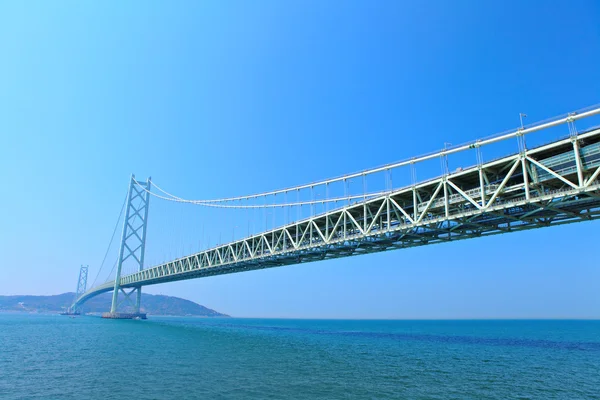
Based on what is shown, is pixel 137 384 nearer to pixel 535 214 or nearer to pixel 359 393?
pixel 359 393

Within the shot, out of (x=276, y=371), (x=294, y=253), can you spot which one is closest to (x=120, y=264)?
(x=294, y=253)

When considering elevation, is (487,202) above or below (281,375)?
above

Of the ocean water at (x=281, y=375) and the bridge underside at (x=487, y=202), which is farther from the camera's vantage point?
the bridge underside at (x=487, y=202)

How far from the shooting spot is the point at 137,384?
17422 millimetres

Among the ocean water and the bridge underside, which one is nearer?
the ocean water

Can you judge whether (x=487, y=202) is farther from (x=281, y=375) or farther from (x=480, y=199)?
(x=281, y=375)

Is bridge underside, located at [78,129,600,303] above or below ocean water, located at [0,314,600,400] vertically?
above

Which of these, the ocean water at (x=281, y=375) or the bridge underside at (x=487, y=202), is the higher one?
the bridge underside at (x=487, y=202)

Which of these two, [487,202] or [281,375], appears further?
[487,202]

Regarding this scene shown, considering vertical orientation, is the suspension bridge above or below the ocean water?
above

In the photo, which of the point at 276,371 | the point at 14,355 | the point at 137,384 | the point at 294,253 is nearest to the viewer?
the point at 137,384

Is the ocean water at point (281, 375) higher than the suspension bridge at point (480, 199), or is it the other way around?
the suspension bridge at point (480, 199)

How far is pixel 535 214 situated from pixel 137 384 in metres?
23.0

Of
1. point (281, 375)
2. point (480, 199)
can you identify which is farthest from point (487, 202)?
point (281, 375)
